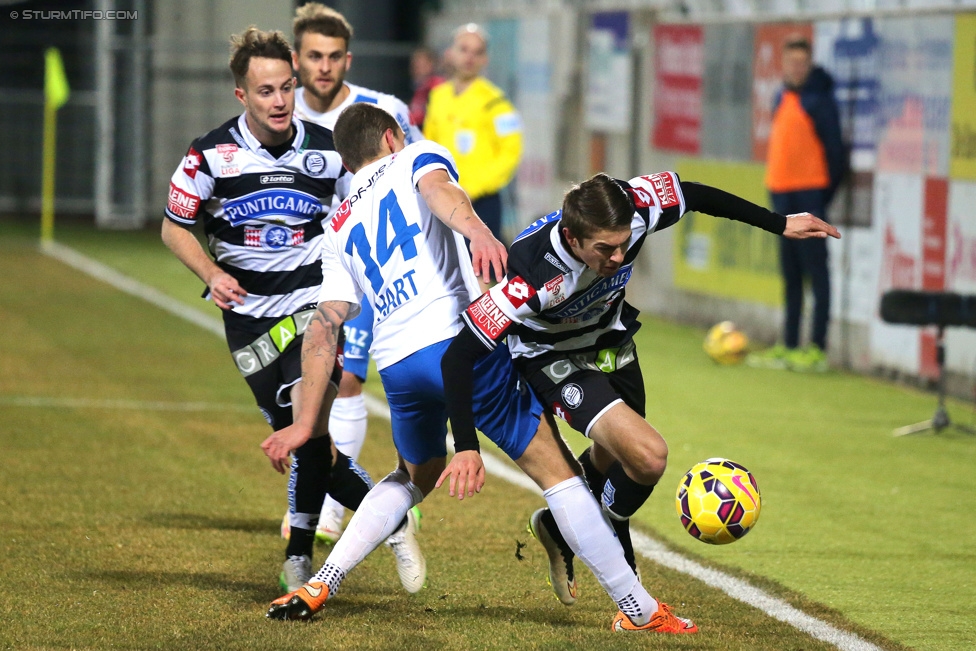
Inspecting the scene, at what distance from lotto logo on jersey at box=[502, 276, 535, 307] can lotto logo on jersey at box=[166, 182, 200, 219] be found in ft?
5.06

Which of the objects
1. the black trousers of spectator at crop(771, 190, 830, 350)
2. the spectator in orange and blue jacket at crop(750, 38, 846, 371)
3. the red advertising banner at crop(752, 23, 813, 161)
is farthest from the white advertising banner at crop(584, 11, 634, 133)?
the black trousers of spectator at crop(771, 190, 830, 350)

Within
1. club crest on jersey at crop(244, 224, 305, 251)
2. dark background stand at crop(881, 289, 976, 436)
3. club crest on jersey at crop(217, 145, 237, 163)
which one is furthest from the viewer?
dark background stand at crop(881, 289, 976, 436)

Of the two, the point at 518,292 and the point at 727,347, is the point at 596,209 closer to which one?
the point at 518,292

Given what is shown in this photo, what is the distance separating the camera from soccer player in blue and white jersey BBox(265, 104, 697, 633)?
4531 mm

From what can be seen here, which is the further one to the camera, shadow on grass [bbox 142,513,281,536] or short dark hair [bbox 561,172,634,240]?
shadow on grass [bbox 142,513,281,536]

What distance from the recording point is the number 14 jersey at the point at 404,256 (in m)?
4.59

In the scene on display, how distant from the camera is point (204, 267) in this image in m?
5.27

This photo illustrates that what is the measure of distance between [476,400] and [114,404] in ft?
16.6

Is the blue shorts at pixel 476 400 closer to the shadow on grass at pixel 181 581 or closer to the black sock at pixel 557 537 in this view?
the black sock at pixel 557 537

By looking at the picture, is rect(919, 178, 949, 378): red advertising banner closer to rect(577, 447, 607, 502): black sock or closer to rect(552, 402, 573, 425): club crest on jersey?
rect(577, 447, 607, 502): black sock

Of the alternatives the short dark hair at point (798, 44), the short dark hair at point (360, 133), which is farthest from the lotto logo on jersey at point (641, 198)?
the short dark hair at point (798, 44)

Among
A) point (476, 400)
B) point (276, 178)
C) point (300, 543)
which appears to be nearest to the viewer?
point (476, 400)

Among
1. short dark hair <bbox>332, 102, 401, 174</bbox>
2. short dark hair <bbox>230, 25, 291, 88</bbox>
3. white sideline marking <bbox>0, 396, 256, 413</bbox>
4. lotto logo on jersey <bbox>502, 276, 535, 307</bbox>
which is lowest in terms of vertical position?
white sideline marking <bbox>0, 396, 256, 413</bbox>

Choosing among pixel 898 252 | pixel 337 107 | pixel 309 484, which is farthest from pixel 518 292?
pixel 898 252
